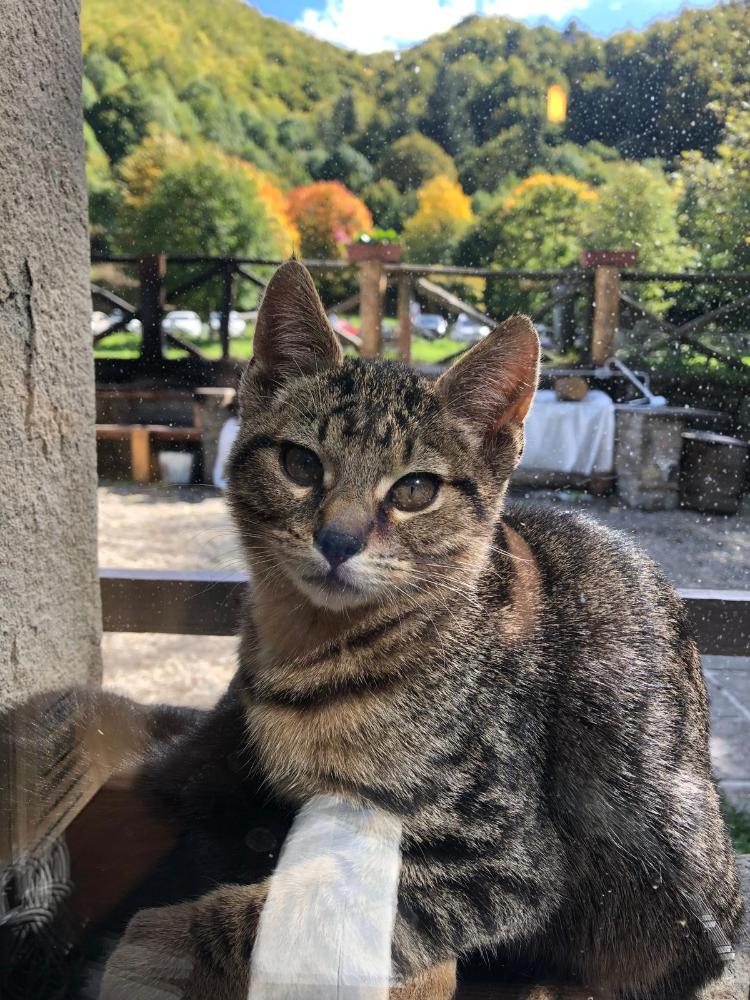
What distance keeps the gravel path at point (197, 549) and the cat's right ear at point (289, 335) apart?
17cm

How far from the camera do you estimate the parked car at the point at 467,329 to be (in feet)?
3.10

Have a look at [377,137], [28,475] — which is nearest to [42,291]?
[28,475]

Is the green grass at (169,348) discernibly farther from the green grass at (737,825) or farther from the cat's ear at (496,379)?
the green grass at (737,825)

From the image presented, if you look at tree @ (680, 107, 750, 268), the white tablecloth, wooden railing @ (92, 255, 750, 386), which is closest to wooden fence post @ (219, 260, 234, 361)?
wooden railing @ (92, 255, 750, 386)

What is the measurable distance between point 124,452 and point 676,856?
2.74 ft

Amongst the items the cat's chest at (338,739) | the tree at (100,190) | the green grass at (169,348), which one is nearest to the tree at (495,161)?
the green grass at (169,348)

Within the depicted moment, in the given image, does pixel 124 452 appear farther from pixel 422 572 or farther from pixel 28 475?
pixel 422 572

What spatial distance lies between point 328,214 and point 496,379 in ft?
0.92

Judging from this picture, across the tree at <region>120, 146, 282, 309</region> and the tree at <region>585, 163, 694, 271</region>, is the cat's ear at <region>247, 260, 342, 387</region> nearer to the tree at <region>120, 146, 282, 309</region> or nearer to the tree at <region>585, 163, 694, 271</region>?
the tree at <region>120, 146, 282, 309</region>

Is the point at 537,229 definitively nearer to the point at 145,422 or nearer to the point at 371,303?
the point at 371,303

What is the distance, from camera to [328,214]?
95cm

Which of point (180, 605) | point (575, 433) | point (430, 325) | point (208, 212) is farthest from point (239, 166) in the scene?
point (180, 605)

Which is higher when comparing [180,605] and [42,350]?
[42,350]

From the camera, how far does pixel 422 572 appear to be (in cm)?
86
